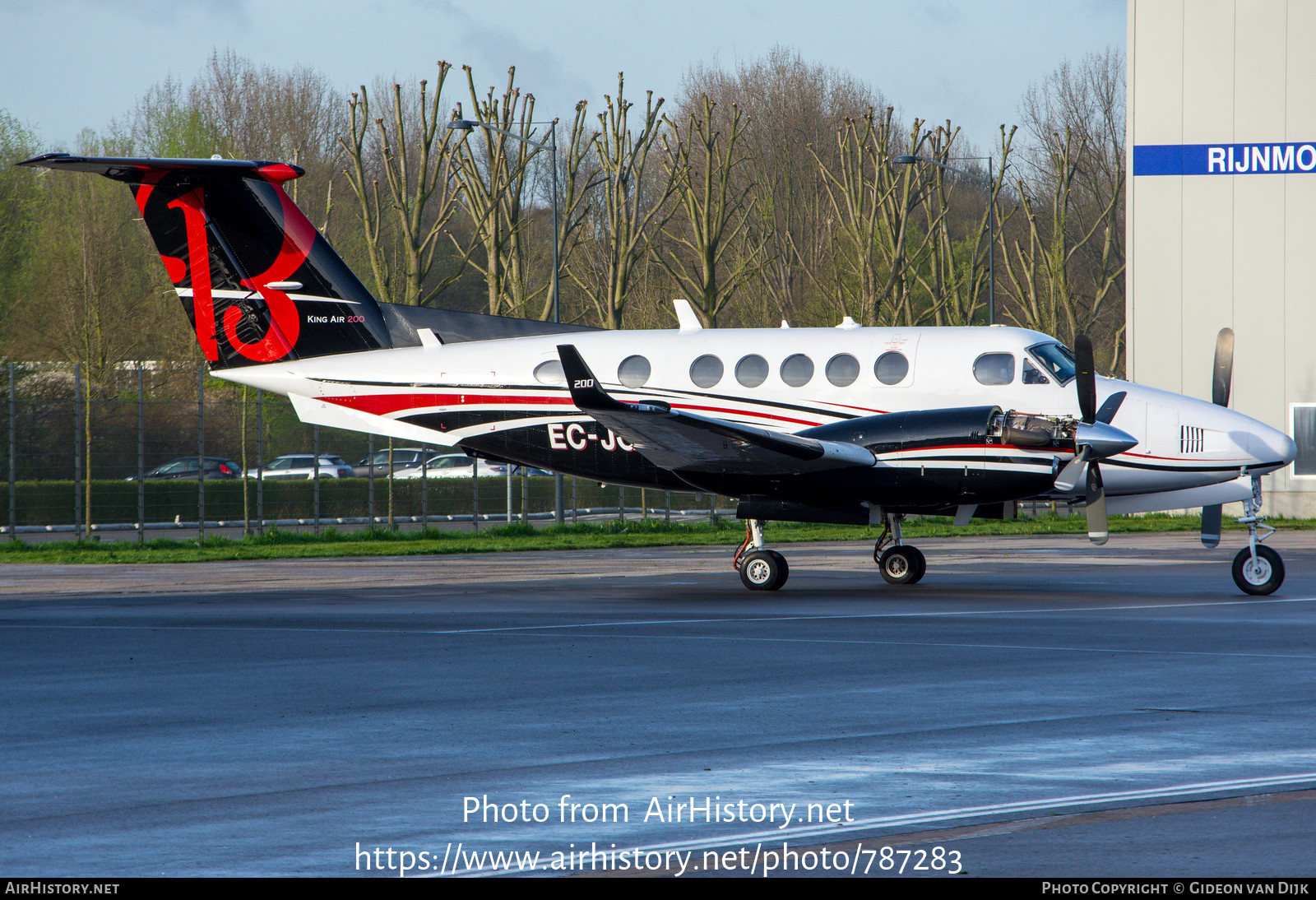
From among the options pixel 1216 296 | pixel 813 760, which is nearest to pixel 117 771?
pixel 813 760

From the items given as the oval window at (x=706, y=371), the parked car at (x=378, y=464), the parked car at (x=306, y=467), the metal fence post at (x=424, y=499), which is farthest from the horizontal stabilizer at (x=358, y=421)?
the metal fence post at (x=424, y=499)

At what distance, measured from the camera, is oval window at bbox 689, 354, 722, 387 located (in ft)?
55.9

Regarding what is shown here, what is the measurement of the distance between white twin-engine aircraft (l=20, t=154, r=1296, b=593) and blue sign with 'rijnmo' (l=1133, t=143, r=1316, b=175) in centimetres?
1832

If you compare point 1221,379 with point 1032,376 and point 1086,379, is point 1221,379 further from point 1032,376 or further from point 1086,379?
point 1086,379

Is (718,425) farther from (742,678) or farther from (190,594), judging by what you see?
(190,594)

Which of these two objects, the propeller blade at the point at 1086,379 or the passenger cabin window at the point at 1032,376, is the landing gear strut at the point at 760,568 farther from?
the propeller blade at the point at 1086,379

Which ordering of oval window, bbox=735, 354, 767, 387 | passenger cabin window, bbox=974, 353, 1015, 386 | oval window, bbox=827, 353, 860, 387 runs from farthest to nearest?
oval window, bbox=735, 354, 767, 387 → oval window, bbox=827, 353, 860, 387 → passenger cabin window, bbox=974, 353, 1015, 386

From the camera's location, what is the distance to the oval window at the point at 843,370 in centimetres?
1652

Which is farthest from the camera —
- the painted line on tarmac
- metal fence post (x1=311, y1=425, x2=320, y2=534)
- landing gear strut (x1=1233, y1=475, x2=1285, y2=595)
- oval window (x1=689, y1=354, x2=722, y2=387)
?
metal fence post (x1=311, y1=425, x2=320, y2=534)

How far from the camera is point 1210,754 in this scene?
666 centimetres

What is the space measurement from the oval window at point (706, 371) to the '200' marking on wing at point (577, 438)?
1262 millimetres

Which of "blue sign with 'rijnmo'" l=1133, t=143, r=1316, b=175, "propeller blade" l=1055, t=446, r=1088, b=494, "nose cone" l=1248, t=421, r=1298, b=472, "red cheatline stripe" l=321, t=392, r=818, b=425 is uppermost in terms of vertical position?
"blue sign with 'rijnmo'" l=1133, t=143, r=1316, b=175

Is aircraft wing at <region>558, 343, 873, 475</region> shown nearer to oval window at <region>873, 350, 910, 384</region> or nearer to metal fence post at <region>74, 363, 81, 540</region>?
oval window at <region>873, 350, 910, 384</region>

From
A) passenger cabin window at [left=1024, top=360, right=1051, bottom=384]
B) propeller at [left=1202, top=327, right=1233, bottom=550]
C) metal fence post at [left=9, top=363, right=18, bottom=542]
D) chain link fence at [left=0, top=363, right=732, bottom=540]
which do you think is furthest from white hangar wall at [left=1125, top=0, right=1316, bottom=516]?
metal fence post at [left=9, top=363, right=18, bottom=542]
